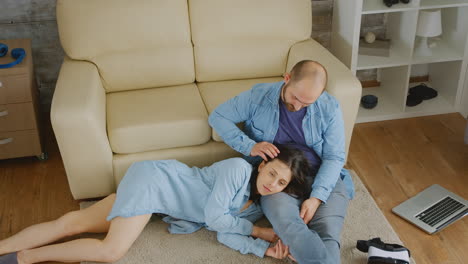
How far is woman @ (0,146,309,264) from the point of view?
2002mm

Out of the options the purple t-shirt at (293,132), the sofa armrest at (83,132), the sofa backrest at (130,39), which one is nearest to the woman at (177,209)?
the purple t-shirt at (293,132)

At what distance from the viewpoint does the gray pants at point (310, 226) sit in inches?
73.4

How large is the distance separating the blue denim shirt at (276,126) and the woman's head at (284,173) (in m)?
0.08

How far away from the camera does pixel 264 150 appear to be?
82.5 inches

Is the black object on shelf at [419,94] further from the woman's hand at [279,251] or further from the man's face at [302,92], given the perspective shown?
the woman's hand at [279,251]

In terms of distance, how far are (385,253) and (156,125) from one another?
1.09 m

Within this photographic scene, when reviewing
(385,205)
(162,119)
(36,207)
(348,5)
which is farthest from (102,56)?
(385,205)

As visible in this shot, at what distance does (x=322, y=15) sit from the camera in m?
3.15

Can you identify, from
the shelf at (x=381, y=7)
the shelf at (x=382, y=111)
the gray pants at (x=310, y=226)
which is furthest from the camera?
the shelf at (x=382, y=111)

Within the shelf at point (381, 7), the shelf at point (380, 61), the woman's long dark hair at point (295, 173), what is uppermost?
the shelf at point (381, 7)

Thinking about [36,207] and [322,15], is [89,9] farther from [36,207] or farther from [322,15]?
[322,15]

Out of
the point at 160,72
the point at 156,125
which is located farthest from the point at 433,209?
the point at 160,72

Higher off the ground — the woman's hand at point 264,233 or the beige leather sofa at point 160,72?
the beige leather sofa at point 160,72

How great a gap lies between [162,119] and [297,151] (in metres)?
0.65
